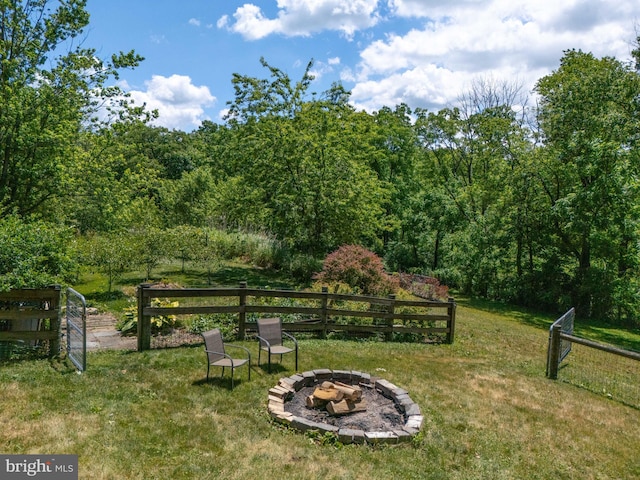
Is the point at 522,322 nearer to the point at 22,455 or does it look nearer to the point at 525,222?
the point at 525,222

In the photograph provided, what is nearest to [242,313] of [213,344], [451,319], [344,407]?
[213,344]

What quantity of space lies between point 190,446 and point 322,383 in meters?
2.21

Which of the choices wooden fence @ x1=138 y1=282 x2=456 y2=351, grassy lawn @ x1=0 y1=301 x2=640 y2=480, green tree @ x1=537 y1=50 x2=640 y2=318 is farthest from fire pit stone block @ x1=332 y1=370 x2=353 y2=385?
green tree @ x1=537 y1=50 x2=640 y2=318

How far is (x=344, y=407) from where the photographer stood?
5.34 meters

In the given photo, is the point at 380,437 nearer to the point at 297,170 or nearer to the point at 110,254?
the point at 110,254

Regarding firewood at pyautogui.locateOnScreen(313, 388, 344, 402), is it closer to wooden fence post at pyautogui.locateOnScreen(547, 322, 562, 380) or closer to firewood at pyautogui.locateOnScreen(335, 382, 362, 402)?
firewood at pyautogui.locateOnScreen(335, 382, 362, 402)

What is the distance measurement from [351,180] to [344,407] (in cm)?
1250

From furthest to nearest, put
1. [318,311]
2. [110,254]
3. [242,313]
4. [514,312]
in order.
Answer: [514,312] < [110,254] < [318,311] < [242,313]

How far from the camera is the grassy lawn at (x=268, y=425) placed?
4184 millimetres

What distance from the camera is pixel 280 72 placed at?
1780 centimetres

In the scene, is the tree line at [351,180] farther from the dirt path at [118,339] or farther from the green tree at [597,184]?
the dirt path at [118,339]

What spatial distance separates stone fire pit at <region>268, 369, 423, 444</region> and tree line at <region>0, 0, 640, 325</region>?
7488 mm

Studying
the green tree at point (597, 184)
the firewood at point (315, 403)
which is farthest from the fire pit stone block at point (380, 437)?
the green tree at point (597, 184)

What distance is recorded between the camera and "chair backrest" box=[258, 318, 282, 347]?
22.5 ft
